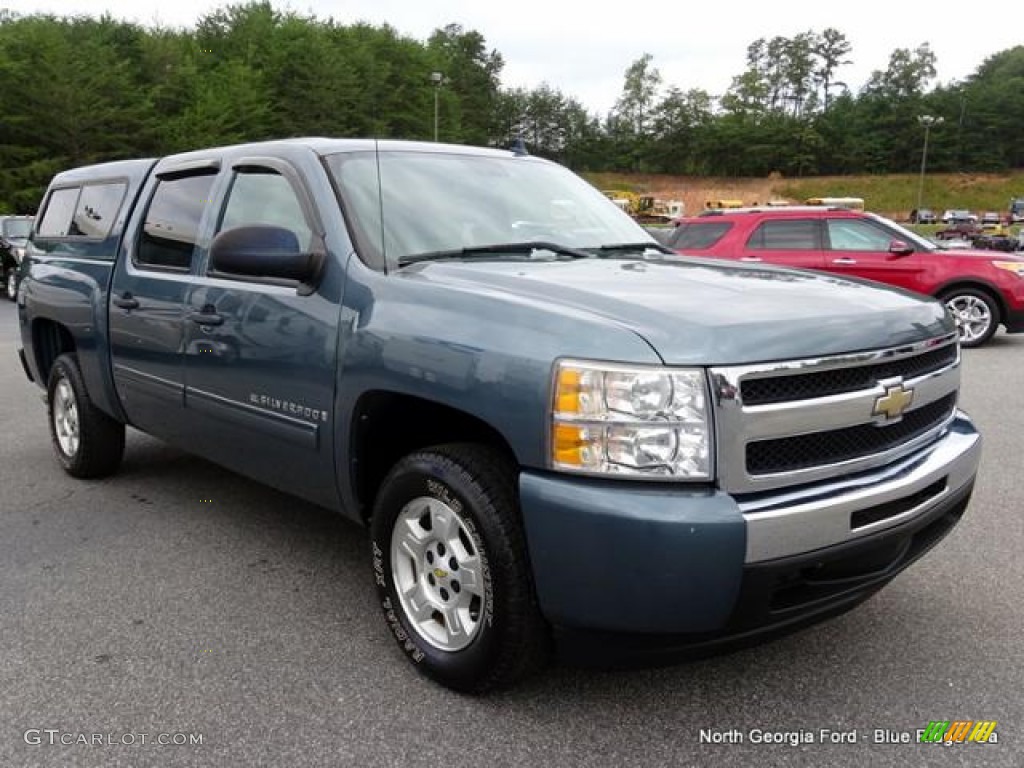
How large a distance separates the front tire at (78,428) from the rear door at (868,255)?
8806 millimetres

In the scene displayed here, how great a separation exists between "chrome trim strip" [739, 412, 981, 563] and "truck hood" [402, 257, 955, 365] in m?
0.38

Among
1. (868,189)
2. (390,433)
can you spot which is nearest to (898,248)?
(390,433)

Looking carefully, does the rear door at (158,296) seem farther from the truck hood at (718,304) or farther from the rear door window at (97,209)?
the truck hood at (718,304)

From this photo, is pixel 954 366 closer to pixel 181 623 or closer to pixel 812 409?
pixel 812 409

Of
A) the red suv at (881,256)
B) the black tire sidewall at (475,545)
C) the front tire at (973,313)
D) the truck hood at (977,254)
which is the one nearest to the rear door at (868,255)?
the red suv at (881,256)

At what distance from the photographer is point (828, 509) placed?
2.34 metres

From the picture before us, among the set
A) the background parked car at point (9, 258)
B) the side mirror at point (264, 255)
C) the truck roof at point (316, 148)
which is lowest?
the background parked car at point (9, 258)

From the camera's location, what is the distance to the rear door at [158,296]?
399 centimetres

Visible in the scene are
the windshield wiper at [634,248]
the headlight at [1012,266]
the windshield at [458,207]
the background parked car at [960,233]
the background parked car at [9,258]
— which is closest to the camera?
the windshield at [458,207]

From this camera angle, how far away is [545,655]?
103 inches

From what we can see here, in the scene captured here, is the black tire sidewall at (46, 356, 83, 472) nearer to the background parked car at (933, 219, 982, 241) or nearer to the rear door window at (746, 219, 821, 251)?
the rear door window at (746, 219, 821, 251)

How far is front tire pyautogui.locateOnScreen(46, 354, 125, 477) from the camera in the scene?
5.03 m

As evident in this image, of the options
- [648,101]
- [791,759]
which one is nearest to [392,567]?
[791,759]

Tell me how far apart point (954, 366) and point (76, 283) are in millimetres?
4390
